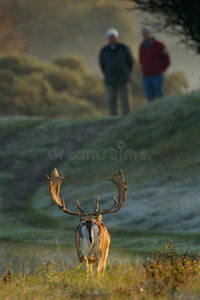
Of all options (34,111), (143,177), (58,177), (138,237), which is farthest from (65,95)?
(58,177)

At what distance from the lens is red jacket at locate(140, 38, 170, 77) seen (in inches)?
895

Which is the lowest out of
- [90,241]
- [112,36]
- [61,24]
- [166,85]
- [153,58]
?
[90,241]

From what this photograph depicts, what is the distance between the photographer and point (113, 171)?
18.6 metres

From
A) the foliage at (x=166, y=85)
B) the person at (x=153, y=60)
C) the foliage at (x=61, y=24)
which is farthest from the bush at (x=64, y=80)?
the person at (x=153, y=60)

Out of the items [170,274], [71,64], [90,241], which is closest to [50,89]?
[71,64]

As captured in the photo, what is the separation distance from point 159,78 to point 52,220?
32.6 feet

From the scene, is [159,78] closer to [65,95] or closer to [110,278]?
[110,278]

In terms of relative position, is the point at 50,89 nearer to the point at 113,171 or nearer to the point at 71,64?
the point at 71,64

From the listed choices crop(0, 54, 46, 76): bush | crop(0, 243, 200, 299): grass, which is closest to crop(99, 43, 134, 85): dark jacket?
crop(0, 243, 200, 299): grass

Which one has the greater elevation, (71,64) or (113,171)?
(71,64)

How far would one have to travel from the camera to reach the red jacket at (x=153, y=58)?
74.6ft

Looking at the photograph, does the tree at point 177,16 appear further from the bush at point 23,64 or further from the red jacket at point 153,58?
the bush at point 23,64

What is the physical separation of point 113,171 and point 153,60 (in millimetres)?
6168

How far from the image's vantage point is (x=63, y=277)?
6.71 metres
